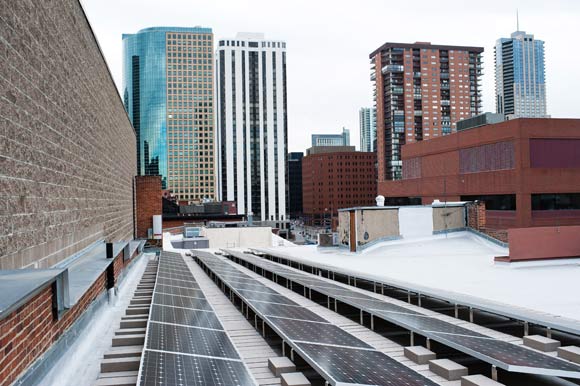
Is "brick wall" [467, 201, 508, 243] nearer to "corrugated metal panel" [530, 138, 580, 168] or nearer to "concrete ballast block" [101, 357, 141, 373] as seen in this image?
"corrugated metal panel" [530, 138, 580, 168]

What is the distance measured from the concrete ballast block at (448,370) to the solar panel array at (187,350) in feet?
13.6

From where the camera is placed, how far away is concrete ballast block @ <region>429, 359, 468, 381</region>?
11.2m

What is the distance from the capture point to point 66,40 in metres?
16.4

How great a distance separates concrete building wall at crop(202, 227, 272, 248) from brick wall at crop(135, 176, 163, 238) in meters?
11.7

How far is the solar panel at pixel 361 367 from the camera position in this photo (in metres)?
9.83

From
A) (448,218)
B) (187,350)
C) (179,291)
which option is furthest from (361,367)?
(448,218)

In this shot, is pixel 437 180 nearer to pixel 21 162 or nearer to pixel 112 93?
pixel 112 93

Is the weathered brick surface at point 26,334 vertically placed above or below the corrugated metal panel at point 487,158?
below

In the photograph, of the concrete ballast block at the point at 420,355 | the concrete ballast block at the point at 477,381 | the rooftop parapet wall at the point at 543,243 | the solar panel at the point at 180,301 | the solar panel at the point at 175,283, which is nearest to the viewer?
the concrete ballast block at the point at 477,381

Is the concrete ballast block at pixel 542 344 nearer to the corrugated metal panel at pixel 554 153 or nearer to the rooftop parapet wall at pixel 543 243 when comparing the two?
the rooftop parapet wall at pixel 543 243

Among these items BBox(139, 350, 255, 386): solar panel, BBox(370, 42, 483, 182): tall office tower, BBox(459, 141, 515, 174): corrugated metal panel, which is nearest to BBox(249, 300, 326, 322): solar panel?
BBox(139, 350, 255, 386): solar panel

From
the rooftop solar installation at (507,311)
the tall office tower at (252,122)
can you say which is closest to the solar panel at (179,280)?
the rooftop solar installation at (507,311)

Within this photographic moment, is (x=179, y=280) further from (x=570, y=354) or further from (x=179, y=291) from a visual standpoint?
→ (x=570, y=354)

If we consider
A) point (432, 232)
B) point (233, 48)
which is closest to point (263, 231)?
point (432, 232)
